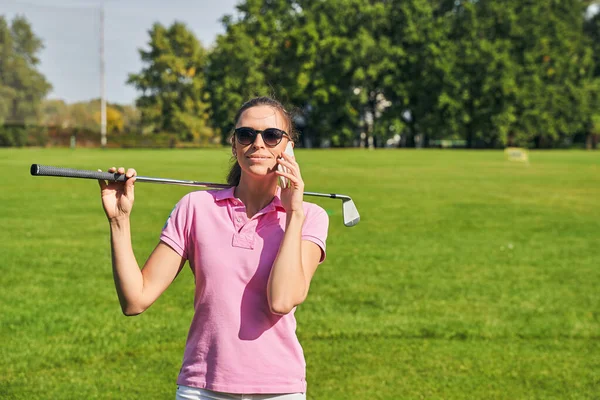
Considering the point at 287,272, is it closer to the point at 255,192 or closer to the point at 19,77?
the point at 255,192

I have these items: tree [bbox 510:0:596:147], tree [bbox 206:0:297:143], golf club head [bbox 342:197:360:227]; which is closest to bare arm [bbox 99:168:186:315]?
golf club head [bbox 342:197:360:227]

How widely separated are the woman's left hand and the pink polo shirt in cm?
13

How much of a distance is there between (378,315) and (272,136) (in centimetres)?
517

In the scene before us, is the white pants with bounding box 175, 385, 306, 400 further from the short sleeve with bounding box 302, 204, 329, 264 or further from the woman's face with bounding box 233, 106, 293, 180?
the woman's face with bounding box 233, 106, 293, 180

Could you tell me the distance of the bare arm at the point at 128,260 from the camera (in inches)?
105

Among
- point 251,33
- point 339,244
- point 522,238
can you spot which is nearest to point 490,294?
point 339,244

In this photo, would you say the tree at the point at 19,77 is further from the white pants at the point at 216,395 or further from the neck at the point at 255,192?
the white pants at the point at 216,395

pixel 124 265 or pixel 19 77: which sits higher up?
pixel 19 77

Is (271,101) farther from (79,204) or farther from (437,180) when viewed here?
(437,180)

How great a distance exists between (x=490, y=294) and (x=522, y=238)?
490cm

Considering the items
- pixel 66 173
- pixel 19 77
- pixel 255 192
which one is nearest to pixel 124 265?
pixel 66 173

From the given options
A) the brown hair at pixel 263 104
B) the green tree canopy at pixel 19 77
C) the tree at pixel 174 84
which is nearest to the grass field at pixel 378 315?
the brown hair at pixel 263 104

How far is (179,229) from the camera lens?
2750 mm

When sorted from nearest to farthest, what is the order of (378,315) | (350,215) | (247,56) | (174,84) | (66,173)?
(66,173) < (350,215) < (378,315) < (247,56) < (174,84)
